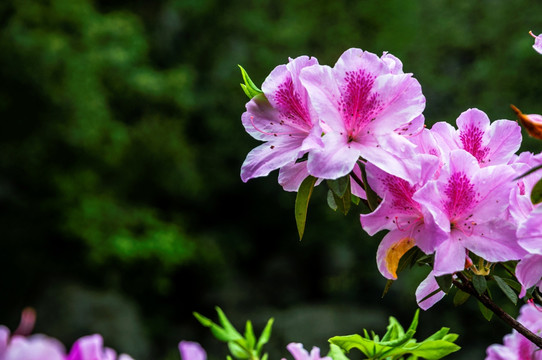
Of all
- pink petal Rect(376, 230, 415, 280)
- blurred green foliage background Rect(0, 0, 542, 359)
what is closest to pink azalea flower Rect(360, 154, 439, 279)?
pink petal Rect(376, 230, 415, 280)

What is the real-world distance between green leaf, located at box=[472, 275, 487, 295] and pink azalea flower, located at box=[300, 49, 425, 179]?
12 cm

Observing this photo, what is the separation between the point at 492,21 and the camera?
14.0 feet

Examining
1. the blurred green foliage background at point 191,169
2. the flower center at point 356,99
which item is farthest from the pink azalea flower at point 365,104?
the blurred green foliage background at point 191,169

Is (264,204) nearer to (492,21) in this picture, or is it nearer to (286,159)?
(492,21)

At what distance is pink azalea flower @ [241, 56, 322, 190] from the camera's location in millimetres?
485

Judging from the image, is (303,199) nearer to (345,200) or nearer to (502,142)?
(345,200)

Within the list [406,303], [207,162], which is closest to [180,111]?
[207,162]

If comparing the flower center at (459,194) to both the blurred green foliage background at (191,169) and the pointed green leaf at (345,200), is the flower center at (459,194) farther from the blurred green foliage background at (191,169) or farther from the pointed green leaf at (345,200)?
the blurred green foliage background at (191,169)

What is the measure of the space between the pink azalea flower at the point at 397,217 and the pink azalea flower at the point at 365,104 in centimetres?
2

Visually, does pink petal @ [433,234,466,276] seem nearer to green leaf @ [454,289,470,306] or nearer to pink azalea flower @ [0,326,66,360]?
green leaf @ [454,289,470,306]

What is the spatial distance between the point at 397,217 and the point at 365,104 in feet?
0.31

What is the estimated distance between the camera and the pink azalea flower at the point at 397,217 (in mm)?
450

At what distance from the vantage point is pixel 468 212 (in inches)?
18.3

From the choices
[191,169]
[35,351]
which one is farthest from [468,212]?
[191,169]
